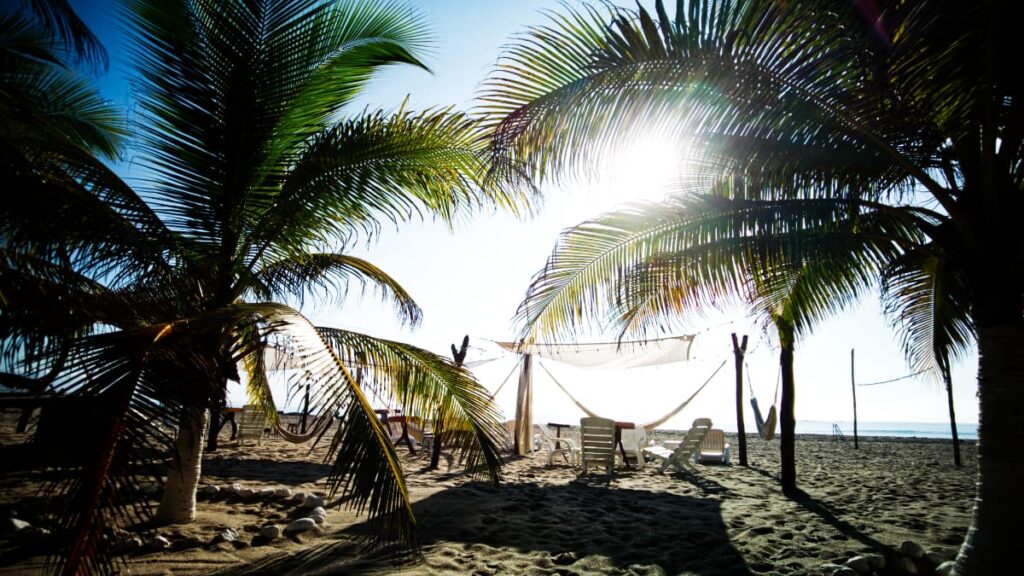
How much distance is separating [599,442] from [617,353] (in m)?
3.19

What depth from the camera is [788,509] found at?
4.80 m

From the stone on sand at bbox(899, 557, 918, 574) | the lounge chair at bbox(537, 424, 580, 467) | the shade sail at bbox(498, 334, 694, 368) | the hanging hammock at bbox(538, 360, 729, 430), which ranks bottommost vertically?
the lounge chair at bbox(537, 424, 580, 467)

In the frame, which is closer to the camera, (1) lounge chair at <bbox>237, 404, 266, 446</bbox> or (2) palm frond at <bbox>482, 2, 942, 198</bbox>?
(2) palm frond at <bbox>482, 2, 942, 198</bbox>

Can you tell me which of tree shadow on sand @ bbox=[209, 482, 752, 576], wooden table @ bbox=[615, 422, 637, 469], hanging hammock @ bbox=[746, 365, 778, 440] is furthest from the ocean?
tree shadow on sand @ bbox=[209, 482, 752, 576]

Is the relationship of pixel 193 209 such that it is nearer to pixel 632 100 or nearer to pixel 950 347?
pixel 632 100

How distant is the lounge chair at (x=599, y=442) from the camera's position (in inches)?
279

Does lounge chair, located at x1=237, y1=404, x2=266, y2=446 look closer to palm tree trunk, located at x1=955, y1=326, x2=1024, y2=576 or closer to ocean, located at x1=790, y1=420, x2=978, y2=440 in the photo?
palm tree trunk, located at x1=955, y1=326, x2=1024, y2=576

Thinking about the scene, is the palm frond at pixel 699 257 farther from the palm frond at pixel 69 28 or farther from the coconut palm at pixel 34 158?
the palm frond at pixel 69 28

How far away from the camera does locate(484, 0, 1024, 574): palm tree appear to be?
7.74 feet

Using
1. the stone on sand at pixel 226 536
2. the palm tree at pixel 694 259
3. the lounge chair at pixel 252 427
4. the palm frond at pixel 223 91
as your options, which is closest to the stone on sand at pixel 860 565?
the palm tree at pixel 694 259

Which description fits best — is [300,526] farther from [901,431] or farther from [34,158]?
[901,431]

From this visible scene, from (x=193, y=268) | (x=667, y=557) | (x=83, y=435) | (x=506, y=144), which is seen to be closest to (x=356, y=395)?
(x=83, y=435)

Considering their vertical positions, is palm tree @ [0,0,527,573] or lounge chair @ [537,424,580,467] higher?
palm tree @ [0,0,527,573]

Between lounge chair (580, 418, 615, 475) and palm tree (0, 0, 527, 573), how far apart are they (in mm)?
3992
